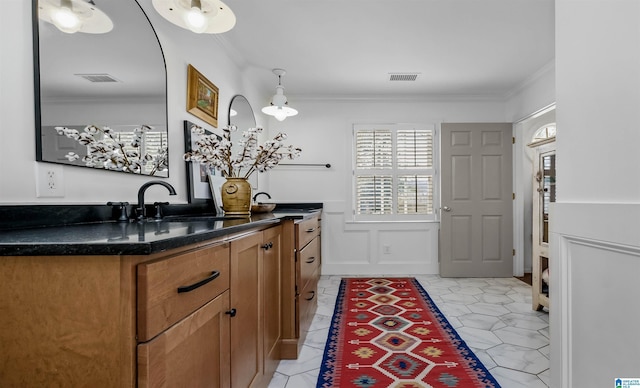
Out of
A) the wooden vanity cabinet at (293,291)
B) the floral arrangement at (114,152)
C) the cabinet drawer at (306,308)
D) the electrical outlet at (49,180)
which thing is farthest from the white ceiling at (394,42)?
the cabinet drawer at (306,308)

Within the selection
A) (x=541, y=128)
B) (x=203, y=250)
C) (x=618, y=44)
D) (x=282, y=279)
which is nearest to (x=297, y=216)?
(x=282, y=279)

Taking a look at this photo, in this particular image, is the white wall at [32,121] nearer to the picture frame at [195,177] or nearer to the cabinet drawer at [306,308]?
the picture frame at [195,177]

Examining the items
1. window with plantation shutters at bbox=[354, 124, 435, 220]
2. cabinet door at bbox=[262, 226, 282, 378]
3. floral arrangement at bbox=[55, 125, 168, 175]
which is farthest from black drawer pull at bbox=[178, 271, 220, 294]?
window with plantation shutters at bbox=[354, 124, 435, 220]

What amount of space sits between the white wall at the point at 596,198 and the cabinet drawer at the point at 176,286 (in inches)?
44.5

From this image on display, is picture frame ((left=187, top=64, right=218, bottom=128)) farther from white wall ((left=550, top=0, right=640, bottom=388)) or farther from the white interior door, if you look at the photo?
the white interior door

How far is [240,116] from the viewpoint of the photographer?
3.26 metres

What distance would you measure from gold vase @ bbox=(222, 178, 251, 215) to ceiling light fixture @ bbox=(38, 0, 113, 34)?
0.96m

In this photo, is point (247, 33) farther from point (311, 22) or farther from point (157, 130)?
point (157, 130)

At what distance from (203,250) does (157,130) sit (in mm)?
1164

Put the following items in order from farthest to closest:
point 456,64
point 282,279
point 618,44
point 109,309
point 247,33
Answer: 1. point 456,64
2. point 247,33
3. point 282,279
4. point 618,44
5. point 109,309

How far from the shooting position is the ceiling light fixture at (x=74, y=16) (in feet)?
3.82

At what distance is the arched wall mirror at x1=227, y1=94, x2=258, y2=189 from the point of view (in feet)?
10.1

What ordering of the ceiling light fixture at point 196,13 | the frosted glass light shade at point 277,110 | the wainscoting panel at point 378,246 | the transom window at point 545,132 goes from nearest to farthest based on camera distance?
the ceiling light fixture at point 196,13
the frosted glass light shade at point 277,110
the wainscoting panel at point 378,246
the transom window at point 545,132

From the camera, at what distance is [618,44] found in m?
0.92
